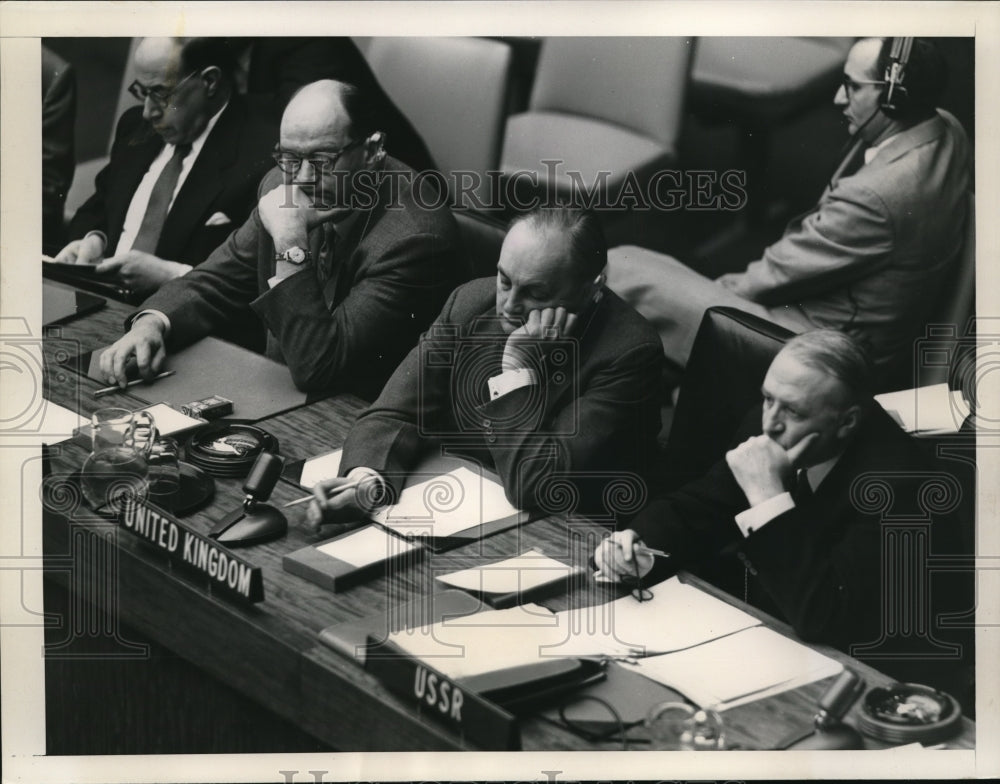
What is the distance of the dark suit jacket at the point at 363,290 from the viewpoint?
11.6ft

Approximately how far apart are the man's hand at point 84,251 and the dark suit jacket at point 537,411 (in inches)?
33.5

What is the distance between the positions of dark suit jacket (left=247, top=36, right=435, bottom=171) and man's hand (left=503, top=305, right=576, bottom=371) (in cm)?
48

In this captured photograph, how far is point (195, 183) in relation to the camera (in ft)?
12.2

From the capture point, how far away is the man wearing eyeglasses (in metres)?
3.63

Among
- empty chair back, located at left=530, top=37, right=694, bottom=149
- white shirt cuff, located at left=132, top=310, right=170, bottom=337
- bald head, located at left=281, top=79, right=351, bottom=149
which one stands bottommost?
white shirt cuff, located at left=132, top=310, right=170, bottom=337

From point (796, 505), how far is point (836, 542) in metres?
0.13

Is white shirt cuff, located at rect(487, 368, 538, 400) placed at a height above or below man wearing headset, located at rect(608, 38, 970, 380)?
below

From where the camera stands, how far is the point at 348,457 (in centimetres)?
346

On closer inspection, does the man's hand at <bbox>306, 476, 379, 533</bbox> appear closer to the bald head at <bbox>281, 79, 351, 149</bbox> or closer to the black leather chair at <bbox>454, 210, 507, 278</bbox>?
the black leather chair at <bbox>454, 210, 507, 278</bbox>

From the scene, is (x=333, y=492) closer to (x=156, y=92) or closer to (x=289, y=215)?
(x=289, y=215)

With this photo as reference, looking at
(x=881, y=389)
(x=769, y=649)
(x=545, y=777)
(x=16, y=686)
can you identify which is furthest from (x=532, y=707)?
(x=16, y=686)

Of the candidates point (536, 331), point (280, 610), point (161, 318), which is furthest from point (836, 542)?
point (161, 318)

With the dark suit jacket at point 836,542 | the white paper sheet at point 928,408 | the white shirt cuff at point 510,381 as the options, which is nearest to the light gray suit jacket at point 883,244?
the white paper sheet at point 928,408

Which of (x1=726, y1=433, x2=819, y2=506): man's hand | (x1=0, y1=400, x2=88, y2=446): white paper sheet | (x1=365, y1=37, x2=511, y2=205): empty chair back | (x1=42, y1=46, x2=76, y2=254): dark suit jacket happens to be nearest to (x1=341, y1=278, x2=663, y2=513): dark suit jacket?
(x1=726, y1=433, x2=819, y2=506): man's hand
